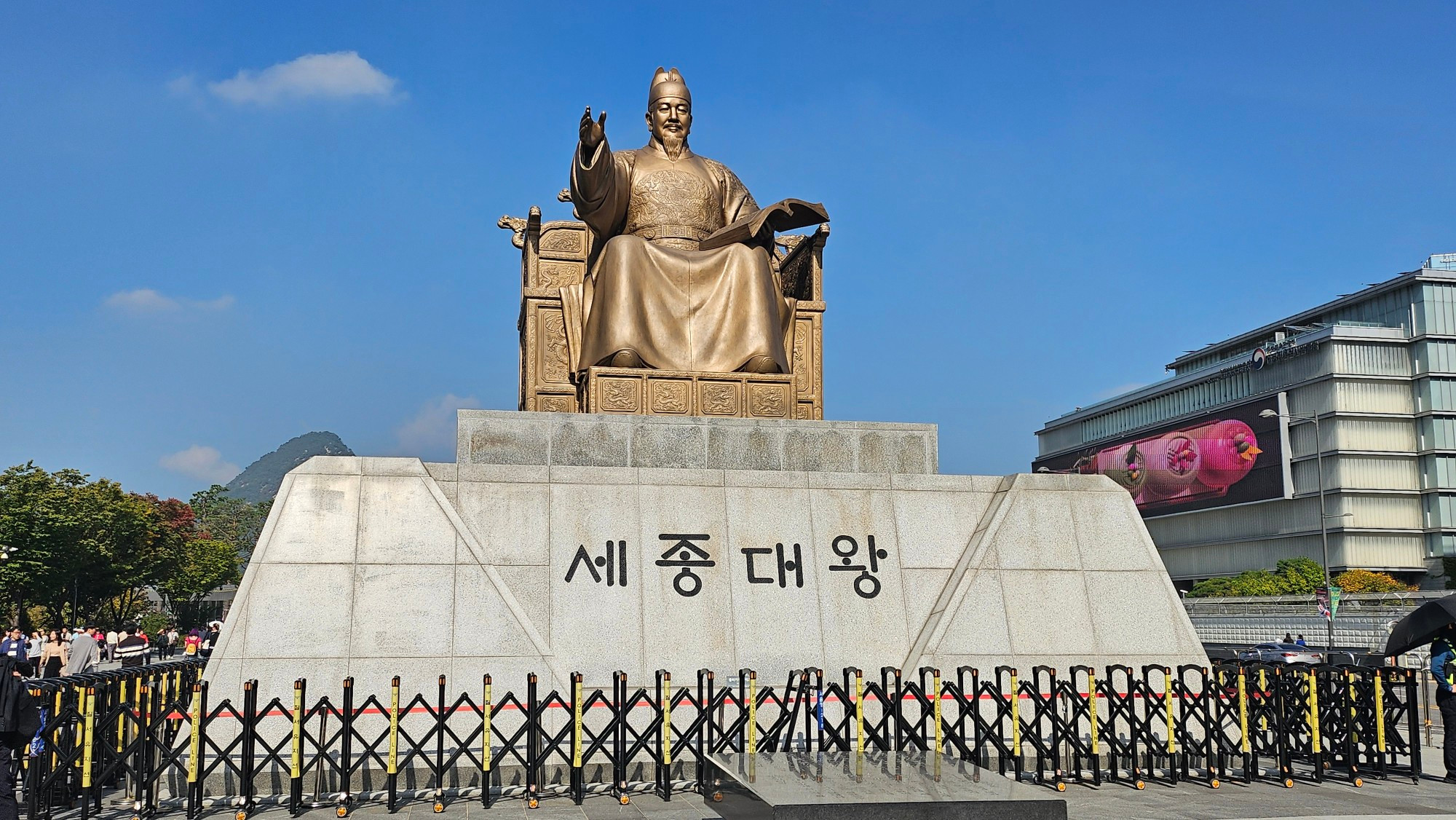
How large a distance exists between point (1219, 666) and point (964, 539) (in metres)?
2.58

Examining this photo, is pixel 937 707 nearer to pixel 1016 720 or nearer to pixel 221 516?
pixel 1016 720

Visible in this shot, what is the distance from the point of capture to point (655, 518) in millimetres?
10586

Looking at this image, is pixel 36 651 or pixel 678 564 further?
pixel 36 651

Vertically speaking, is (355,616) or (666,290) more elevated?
(666,290)

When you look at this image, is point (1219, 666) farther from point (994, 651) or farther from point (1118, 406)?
point (1118, 406)

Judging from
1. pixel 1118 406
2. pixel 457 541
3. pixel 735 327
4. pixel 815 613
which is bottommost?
pixel 815 613

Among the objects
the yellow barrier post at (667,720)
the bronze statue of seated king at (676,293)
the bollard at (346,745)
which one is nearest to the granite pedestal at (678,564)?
the bronze statue of seated king at (676,293)

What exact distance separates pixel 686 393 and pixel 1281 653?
15.9m

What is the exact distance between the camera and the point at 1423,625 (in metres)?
8.51

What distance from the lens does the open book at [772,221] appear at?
1254 centimetres

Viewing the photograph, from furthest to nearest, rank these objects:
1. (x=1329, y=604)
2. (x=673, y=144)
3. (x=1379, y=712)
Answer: (x=1329, y=604), (x=673, y=144), (x=1379, y=712)

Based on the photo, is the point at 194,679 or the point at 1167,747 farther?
the point at 194,679

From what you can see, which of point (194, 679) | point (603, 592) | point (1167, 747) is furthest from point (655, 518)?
point (1167, 747)

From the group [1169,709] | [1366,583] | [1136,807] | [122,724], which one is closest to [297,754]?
[122,724]
